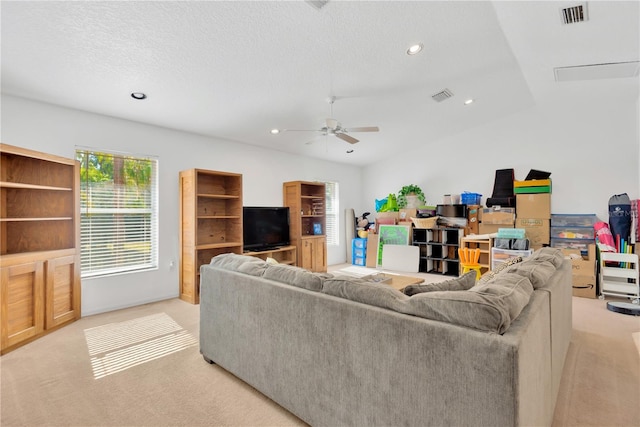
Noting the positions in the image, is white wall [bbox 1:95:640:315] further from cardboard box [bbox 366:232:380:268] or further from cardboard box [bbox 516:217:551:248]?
cardboard box [bbox 366:232:380:268]

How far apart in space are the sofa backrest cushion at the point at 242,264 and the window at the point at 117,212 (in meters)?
2.26

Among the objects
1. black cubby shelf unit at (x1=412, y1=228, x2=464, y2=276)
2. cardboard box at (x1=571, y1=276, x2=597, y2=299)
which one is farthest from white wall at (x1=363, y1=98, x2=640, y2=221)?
cardboard box at (x1=571, y1=276, x2=597, y2=299)

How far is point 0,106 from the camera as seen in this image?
122 inches

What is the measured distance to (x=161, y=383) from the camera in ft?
7.30

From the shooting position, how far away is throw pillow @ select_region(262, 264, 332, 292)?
69.8 inches

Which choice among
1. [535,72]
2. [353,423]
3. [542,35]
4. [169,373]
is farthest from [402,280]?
[535,72]

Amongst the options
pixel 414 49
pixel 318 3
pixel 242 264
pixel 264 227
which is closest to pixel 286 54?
pixel 318 3

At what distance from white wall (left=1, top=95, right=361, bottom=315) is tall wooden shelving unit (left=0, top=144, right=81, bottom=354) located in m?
0.25

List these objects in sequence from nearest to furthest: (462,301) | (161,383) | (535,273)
→ (462,301)
(535,273)
(161,383)

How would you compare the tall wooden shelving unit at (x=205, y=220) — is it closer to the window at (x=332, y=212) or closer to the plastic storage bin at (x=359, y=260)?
the window at (x=332, y=212)

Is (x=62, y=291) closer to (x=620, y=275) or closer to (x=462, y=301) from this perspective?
(x=462, y=301)

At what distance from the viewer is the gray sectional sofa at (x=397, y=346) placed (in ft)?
3.67

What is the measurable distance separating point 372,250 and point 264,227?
8.78 ft

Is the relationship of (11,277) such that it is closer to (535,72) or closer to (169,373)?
(169,373)
